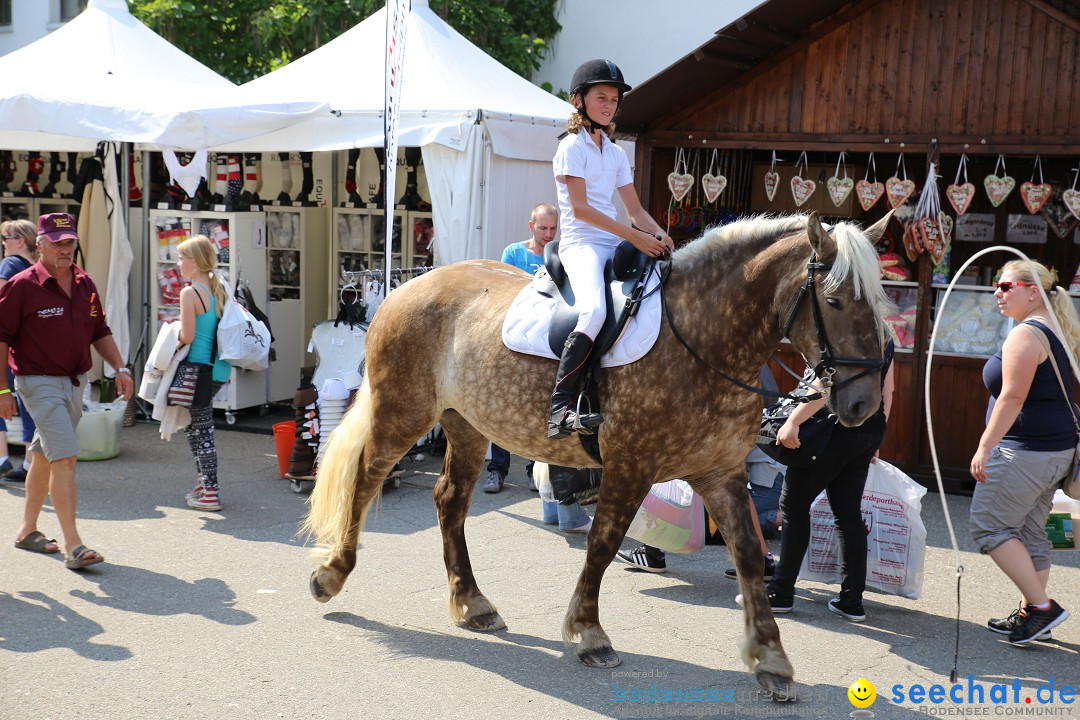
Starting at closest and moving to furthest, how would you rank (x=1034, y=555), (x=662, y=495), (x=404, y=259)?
(x=1034, y=555)
(x=662, y=495)
(x=404, y=259)

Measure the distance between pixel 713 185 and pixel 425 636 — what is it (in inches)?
207

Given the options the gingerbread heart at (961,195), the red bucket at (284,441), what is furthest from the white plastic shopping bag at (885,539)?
the red bucket at (284,441)

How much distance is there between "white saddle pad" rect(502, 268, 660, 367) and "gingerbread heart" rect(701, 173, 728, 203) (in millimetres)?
4296

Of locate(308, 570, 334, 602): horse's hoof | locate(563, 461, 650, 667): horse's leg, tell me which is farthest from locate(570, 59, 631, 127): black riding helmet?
locate(308, 570, 334, 602): horse's hoof

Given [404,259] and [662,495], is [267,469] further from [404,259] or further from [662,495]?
[662,495]

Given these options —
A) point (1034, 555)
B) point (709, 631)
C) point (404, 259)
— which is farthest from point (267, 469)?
point (1034, 555)

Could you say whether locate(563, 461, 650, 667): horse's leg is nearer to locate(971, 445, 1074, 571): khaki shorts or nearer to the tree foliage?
locate(971, 445, 1074, 571): khaki shorts

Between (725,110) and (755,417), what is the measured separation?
469 centimetres

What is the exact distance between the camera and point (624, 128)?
29.3ft

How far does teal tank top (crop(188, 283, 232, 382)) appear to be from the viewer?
24.2 ft

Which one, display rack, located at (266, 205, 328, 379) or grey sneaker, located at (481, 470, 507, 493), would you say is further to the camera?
display rack, located at (266, 205, 328, 379)

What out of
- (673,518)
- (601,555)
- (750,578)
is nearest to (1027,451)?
(750,578)

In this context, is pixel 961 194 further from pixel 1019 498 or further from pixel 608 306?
pixel 608 306

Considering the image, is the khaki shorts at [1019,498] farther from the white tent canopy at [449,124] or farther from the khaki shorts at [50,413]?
the white tent canopy at [449,124]
